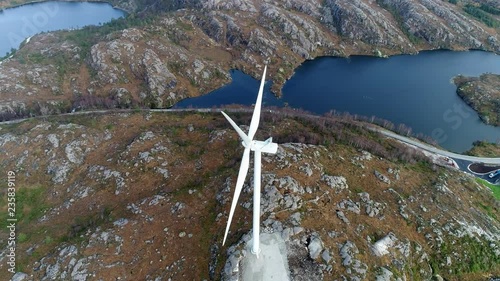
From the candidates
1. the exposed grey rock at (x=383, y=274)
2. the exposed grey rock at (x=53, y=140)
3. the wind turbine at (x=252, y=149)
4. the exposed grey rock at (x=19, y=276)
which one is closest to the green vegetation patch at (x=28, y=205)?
the exposed grey rock at (x=53, y=140)

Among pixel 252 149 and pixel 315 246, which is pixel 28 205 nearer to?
pixel 252 149

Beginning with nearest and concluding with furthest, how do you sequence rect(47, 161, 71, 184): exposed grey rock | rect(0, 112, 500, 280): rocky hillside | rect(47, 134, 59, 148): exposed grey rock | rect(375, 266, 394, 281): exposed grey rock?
rect(375, 266, 394, 281): exposed grey rock → rect(0, 112, 500, 280): rocky hillside → rect(47, 161, 71, 184): exposed grey rock → rect(47, 134, 59, 148): exposed grey rock

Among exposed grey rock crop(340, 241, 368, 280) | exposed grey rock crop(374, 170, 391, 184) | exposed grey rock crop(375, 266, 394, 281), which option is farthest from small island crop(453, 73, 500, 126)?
exposed grey rock crop(340, 241, 368, 280)

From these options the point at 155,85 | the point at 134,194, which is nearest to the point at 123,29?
the point at 155,85

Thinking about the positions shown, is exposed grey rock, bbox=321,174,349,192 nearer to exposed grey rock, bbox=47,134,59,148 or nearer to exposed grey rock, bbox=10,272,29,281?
exposed grey rock, bbox=10,272,29,281

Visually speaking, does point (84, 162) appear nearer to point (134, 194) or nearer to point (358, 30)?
point (134, 194)
